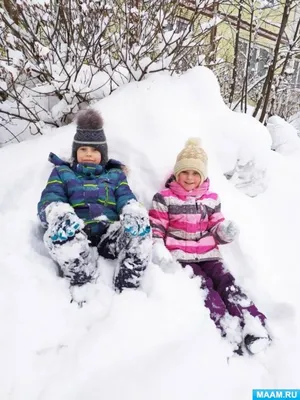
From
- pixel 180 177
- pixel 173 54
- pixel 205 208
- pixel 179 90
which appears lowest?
pixel 205 208

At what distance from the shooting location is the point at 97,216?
2.55 metres

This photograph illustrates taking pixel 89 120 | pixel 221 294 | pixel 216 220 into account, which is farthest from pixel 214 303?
pixel 89 120

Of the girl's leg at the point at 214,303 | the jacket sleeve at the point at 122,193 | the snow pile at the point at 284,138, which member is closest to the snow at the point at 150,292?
the girl's leg at the point at 214,303

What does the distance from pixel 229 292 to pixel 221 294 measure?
66 mm

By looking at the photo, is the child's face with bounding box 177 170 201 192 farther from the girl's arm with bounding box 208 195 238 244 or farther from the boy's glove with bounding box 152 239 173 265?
the boy's glove with bounding box 152 239 173 265

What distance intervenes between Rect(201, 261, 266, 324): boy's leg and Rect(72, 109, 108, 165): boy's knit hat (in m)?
1.11

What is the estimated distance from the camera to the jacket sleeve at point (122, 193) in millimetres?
2603

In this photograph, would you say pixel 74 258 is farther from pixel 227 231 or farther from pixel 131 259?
pixel 227 231

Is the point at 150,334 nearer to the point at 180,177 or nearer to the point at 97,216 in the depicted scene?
the point at 97,216

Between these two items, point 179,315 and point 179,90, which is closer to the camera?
point 179,315

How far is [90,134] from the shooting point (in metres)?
2.72

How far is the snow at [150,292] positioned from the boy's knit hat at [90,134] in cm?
30

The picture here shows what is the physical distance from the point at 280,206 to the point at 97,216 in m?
1.80

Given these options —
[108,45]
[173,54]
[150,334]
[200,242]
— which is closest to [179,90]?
[173,54]
